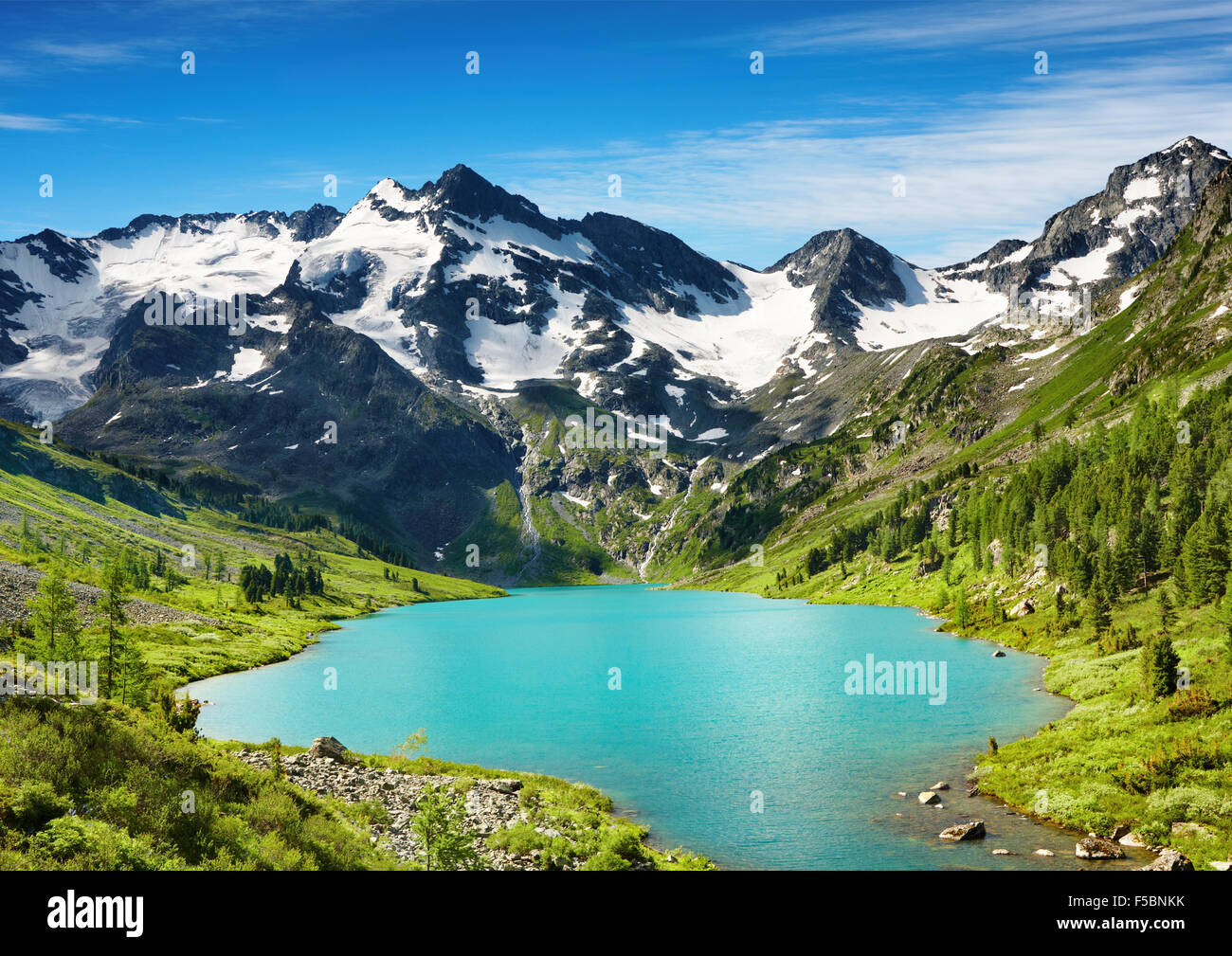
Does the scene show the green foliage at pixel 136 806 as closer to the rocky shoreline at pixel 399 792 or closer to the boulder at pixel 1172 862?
the rocky shoreline at pixel 399 792

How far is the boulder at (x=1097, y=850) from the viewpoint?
33812 millimetres

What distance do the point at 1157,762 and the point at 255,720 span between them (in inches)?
2828

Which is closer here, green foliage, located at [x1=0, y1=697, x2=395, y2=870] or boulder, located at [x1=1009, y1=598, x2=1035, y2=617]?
green foliage, located at [x1=0, y1=697, x2=395, y2=870]

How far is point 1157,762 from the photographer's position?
41594 mm

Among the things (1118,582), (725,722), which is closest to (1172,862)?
(725,722)

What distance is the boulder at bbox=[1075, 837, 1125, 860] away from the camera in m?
33.8

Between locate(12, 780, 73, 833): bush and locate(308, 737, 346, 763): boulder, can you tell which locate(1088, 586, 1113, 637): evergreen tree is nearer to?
locate(308, 737, 346, 763): boulder

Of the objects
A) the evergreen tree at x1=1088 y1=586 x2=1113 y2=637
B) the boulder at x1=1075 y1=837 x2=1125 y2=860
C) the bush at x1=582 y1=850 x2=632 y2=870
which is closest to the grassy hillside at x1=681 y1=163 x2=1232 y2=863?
the evergreen tree at x1=1088 y1=586 x2=1113 y2=637

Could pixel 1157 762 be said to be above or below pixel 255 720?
above

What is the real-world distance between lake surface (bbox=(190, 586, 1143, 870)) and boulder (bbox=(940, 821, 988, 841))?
591mm

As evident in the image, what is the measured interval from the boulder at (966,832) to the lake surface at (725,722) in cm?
59
